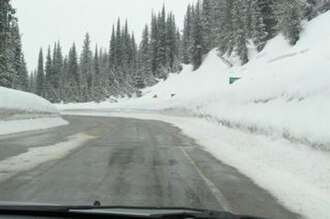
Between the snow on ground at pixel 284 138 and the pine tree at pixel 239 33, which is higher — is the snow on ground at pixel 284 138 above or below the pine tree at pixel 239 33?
below

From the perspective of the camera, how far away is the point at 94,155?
1661cm

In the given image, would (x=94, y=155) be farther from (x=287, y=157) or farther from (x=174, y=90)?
(x=174, y=90)

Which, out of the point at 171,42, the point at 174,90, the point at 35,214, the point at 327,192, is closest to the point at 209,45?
the point at 174,90

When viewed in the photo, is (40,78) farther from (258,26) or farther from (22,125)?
(22,125)

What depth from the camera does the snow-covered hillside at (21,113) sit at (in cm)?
2959

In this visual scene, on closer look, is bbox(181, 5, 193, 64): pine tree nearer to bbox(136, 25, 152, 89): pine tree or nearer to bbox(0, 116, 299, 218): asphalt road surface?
bbox(136, 25, 152, 89): pine tree

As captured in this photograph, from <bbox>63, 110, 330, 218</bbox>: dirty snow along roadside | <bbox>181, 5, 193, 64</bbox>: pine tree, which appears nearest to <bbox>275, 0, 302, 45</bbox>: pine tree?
<bbox>63, 110, 330, 218</bbox>: dirty snow along roadside

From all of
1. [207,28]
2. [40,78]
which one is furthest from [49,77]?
[207,28]

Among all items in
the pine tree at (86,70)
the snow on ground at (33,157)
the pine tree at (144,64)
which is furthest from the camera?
the pine tree at (86,70)

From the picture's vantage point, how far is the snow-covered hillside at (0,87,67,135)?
29.6 meters

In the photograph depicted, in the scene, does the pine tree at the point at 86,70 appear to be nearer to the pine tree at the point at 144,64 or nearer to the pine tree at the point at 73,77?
the pine tree at the point at 73,77

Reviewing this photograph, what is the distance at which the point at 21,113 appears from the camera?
32125 mm

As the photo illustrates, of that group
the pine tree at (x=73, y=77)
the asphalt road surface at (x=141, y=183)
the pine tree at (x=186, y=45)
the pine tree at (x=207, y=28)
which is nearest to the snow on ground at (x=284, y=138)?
the asphalt road surface at (x=141, y=183)

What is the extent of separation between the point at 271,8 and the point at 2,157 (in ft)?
180
